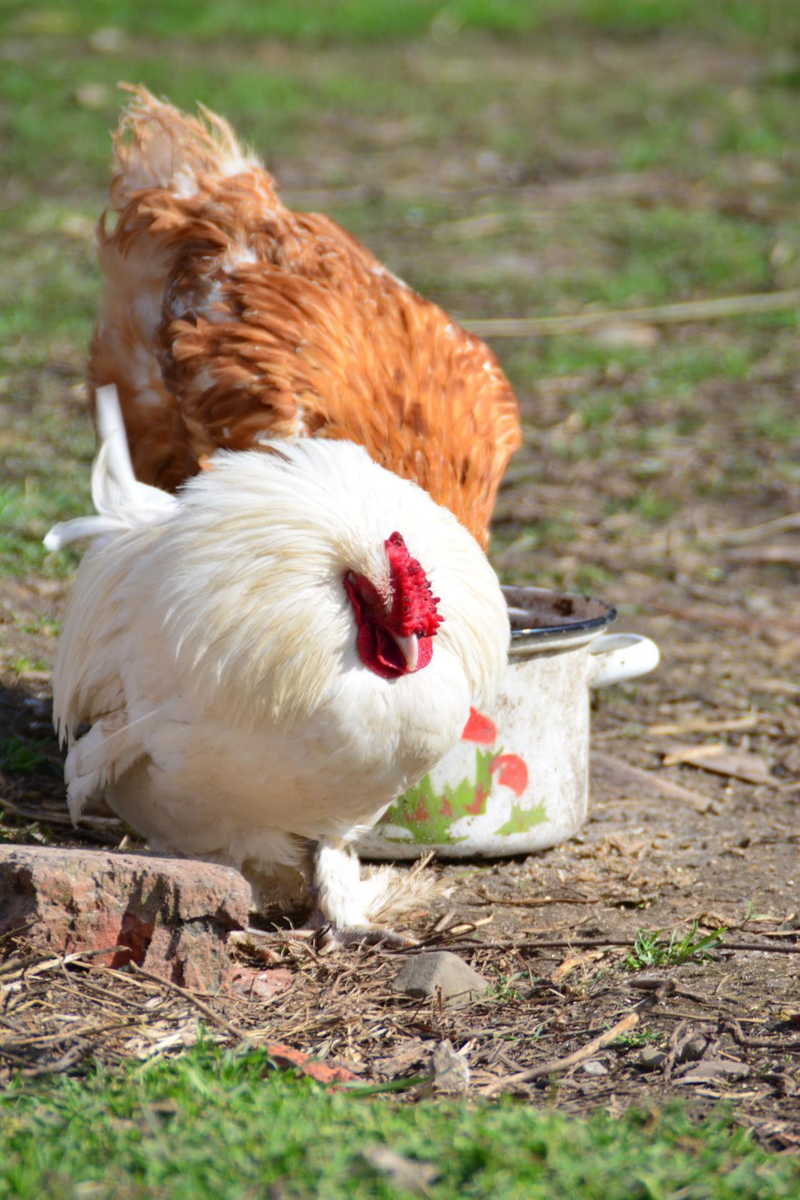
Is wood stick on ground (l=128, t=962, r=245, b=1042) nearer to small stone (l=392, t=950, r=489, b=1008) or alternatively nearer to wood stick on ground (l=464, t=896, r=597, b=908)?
small stone (l=392, t=950, r=489, b=1008)

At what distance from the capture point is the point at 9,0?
14.7 metres

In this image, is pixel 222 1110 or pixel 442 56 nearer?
pixel 222 1110

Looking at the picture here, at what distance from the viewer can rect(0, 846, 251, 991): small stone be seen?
292 cm

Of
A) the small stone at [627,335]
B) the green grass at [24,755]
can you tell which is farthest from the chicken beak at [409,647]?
the small stone at [627,335]

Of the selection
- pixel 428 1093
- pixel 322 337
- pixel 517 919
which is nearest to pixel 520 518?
pixel 322 337

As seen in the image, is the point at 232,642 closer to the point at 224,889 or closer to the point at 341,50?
the point at 224,889

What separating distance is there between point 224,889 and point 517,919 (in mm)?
963

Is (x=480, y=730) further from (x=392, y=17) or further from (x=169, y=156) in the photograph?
(x=392, y=17)

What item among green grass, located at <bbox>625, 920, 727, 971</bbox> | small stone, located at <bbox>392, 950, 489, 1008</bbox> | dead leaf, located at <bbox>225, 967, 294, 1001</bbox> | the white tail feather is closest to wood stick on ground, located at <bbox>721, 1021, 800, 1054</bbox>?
green grass, located at <bbox>625, 920, 727, 971</bbox>

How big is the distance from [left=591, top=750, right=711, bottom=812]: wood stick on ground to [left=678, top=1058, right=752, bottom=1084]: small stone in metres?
1.65

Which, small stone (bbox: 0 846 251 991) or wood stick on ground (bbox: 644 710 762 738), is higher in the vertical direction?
small stone (bbox: 0 846 251 991)

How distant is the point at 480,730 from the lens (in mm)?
3850

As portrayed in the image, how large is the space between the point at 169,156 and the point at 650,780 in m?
2.64

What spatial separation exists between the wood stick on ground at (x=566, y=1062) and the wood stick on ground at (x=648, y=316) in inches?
219
